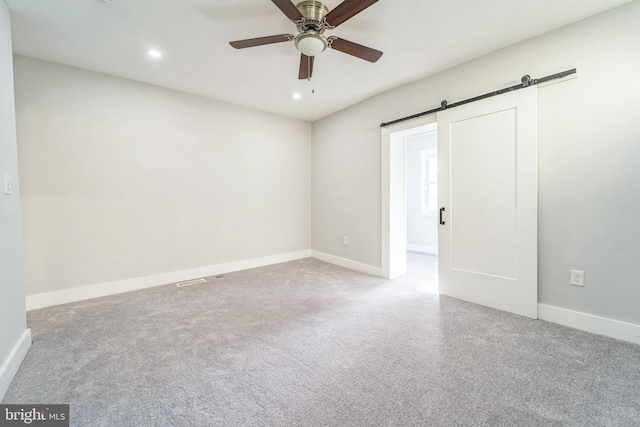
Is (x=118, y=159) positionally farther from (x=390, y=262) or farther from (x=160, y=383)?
(x=390, y=262)

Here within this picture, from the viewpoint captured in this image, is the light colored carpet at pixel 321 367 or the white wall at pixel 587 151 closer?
the light colored carpet at pixel 321 367

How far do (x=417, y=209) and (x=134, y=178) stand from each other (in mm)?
5311

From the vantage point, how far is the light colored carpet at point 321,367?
1352 millimetres

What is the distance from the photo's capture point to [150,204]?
3.36m

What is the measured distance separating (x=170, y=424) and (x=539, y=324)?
287 cm

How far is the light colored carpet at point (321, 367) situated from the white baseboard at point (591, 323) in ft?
0.28

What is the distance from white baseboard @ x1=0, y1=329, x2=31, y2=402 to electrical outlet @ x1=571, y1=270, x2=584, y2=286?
4.07 m

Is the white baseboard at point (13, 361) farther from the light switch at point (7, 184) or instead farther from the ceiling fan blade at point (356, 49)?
the ceiling fan blade at point (356, 49)

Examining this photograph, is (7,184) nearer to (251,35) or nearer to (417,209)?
(251,35)

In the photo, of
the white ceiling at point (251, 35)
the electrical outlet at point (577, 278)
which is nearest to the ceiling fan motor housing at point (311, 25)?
the white ceiling at point (251, 35)

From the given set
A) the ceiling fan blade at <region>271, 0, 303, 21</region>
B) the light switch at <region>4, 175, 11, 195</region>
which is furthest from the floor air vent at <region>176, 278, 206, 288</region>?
the ceiling fan blade at <region>271, 0, 303, 21</region>

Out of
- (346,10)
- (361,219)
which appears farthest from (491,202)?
(346,10)

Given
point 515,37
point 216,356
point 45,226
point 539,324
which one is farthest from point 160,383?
point 515,37

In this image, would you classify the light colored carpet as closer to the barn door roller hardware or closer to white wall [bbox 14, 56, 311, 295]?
white wall [bbox 14, 56, 311, 295]
